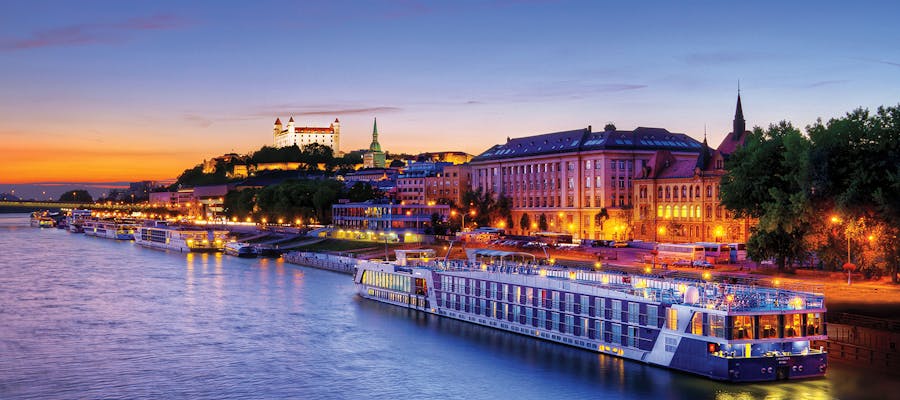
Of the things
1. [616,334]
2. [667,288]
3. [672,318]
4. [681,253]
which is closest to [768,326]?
[672,318]

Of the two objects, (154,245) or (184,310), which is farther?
(154,245)

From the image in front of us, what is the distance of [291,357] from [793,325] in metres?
26.0

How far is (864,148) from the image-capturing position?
61.5 meters

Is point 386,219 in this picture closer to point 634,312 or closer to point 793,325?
point 634,312

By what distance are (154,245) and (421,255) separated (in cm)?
10285

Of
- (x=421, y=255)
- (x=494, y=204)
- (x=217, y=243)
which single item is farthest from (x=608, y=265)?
(x=217, y=243)

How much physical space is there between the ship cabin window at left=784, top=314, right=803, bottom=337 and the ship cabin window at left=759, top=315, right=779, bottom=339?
527 mm

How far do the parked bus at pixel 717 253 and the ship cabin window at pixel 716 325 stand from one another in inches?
1513

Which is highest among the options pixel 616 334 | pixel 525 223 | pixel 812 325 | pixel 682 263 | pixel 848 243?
pixel 525 223

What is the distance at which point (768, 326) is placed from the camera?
39.0 meters

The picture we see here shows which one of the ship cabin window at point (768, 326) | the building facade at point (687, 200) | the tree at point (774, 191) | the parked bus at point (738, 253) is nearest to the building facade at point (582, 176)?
the building facade at point (687, 200)

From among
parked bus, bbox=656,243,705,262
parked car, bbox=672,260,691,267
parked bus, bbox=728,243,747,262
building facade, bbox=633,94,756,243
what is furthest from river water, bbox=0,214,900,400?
building facade, bbox=633,94,756,243

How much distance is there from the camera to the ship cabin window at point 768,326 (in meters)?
38.9

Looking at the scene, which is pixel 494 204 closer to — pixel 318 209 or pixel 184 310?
pixel 318 209
